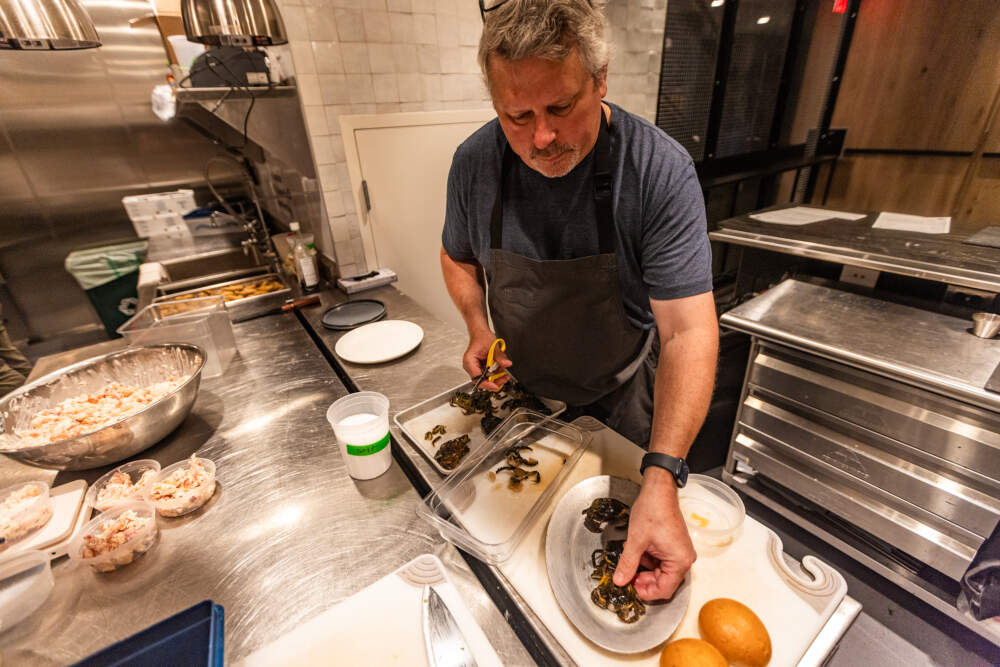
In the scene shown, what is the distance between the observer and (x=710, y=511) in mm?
893

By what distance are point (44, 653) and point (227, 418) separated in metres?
0.67

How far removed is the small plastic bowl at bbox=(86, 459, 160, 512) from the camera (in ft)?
3.15

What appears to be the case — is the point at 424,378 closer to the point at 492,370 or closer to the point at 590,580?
the point at 492,370

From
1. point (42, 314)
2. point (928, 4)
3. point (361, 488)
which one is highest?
point (928, 4)

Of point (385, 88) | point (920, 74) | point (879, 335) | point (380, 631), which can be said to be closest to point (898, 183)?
point (920, 74)

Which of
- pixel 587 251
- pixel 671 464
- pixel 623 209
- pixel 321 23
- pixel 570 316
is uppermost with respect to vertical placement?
pixel 321 23

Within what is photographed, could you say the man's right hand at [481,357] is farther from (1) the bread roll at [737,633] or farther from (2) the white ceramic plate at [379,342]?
(1) the bread roll at [737,633]

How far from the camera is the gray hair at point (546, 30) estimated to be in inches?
33.5

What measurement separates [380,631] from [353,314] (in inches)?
59.1

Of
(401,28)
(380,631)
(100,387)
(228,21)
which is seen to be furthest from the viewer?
(401,28)

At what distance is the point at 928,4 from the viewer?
125 inches

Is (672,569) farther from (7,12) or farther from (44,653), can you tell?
(7,12)

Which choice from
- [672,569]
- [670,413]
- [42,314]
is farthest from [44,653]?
[42,314]

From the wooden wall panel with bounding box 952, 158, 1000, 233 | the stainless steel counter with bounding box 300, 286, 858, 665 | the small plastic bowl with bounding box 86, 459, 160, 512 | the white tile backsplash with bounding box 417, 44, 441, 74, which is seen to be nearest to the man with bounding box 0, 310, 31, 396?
the stainless steel counter with bounding box 300, 286, 858, 665
